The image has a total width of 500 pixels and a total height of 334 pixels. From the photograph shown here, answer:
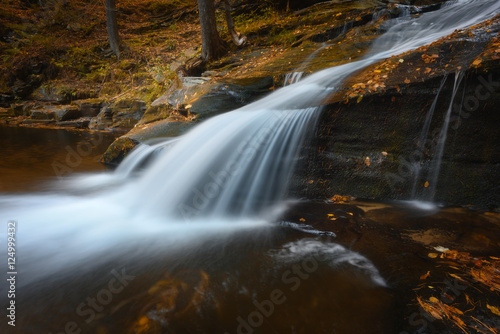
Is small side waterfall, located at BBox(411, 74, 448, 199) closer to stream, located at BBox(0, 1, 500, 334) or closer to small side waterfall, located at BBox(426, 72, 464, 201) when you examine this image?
small side waterfall, located at BBox(426, 72, 464, 201)

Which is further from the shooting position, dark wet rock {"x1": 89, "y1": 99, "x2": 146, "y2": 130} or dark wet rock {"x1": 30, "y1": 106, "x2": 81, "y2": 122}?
dark wet rock {"x1": 30, "y1": 106, "x2": 81, "y2": 122}

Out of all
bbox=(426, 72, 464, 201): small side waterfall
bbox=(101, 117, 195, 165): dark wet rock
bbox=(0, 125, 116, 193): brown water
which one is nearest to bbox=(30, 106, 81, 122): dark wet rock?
bbox=(0, 125, 116, 193): brown water

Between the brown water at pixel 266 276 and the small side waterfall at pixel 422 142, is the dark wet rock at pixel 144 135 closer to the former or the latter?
the brown water at pixel 266 276

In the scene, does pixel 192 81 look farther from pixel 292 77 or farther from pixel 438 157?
pixel 438 157

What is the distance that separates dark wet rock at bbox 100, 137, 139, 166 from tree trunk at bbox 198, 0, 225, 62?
5541 millimetres

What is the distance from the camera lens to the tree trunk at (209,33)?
9.64 metres

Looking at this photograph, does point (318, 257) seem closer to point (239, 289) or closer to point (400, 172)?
point (239, 289)

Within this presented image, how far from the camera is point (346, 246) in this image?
2.80 meters

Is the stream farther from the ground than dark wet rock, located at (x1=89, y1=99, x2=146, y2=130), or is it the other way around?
dark wet rock, located at (x1=89, y1=99, x2=146, y2=130)

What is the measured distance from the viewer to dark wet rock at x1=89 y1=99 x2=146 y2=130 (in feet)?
38.9

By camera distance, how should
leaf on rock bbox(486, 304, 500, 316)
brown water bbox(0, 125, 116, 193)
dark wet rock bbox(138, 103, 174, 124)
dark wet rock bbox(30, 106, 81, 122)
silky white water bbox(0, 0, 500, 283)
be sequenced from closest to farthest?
leaf on rock bbox(486, 304, 500, 316) < silky white water bbox(0, 0, 500, 283) < brown water bbox(0, 125, 116, 193) < dark wet rock bbox(138, 103, 174, 124) < dark wet rock bbox(30, 106, 81, 122)

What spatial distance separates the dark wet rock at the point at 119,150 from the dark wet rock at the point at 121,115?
5933 mm

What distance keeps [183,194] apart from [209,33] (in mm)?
7981

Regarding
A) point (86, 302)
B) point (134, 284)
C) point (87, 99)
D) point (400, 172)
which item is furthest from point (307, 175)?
point (87, 99)
